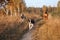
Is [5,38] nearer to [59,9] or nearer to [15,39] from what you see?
[15,39]

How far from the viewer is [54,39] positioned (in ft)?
35.4

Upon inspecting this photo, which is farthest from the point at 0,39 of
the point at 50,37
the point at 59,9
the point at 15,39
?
the point at 59,9

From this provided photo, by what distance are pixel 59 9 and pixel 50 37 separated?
40.7ft

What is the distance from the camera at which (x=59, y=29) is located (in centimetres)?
1217

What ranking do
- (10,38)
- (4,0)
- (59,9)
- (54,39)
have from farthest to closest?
Answer: (59,9), (4,0), (10,38), (54,39)

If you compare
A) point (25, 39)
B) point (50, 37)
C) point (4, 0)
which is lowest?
point (25, 39)

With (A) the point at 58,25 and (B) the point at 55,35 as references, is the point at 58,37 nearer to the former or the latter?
(B) the point at 55,35

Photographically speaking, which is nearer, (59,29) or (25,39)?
(59,29)

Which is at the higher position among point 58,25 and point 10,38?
point 58,25

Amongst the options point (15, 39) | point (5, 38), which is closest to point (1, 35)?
point (5, 38)

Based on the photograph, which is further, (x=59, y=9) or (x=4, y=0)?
(x=59, y=9)

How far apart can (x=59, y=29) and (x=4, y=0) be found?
295 inches

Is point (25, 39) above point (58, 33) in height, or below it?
below

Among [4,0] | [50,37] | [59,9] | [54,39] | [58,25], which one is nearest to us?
[54,39]
